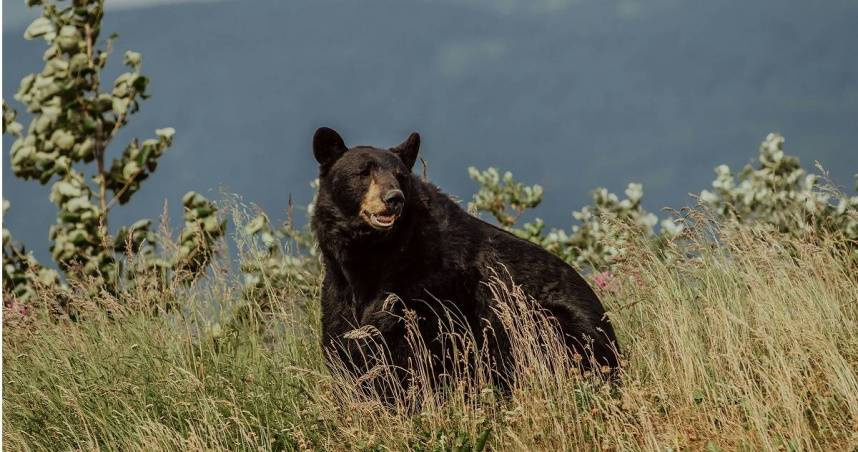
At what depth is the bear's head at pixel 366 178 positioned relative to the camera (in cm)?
595

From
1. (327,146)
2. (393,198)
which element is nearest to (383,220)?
(393,198)

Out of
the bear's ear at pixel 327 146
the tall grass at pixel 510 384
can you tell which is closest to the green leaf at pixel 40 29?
the tall grass at pixel 510 384

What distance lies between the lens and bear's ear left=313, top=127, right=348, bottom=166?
628cm

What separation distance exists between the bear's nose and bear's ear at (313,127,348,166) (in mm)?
622

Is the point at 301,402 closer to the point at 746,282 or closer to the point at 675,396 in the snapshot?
the point at 675,396

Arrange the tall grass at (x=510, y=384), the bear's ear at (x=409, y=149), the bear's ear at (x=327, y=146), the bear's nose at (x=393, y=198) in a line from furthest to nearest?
1. the bear's ear at (x=409, y=149)
2. the bear's ear at (x=327, y=146)
3. the bear's nose at (x=393, y=198)
4. the tall grass at (x=510, y=384)

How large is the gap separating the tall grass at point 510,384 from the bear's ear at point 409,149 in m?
1.02

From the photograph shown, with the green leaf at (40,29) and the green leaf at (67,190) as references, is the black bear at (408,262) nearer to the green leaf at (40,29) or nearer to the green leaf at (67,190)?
the green leaf at (67,190)

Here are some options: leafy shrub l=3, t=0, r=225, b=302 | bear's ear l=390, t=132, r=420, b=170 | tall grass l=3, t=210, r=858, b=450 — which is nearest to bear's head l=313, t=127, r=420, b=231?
bear's ear l=390, t=132, r=420, b=170

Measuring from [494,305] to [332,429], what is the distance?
122 cm

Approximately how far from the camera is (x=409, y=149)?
648cm

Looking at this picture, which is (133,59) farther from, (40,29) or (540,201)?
(540,201)

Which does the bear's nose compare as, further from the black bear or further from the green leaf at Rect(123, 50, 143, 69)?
Answer: the green leaf at Rect(123, 50, 143, 69)

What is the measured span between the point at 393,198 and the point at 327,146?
0.70 metres
